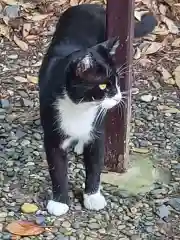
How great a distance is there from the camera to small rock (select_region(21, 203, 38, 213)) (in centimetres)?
286

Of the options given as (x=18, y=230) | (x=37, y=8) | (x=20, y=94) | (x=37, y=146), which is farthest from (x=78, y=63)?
(x=37, y=8)

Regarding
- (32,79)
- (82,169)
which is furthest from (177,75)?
(82,169)

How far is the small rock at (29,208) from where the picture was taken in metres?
2.86

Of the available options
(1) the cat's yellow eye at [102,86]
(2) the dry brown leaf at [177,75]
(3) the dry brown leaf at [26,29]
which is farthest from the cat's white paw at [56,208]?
(3) the dry brown leaf at [26,29]

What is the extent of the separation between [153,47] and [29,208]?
1.76 metres

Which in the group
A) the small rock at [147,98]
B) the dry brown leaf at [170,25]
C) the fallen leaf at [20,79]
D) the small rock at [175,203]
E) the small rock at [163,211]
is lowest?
the small rock at [163,211]

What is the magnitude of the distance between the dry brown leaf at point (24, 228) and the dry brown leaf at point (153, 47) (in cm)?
179

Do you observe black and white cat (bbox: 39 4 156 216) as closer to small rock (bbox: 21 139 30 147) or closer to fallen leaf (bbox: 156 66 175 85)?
small rock (bbox: 21 139 30 147)

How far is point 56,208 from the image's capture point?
2.84 meters

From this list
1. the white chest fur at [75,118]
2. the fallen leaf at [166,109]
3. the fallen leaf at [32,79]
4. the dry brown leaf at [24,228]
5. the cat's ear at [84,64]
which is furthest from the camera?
the fallen leaf at [32,79]

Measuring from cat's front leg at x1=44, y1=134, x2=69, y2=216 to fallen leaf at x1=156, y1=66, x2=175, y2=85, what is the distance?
1.34 m

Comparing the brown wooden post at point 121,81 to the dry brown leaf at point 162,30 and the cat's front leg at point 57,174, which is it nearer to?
the cat's front leg at point 57,174

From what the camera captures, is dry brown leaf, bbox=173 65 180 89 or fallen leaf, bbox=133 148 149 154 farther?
dry brown leaf, bbox=173 65 180 89

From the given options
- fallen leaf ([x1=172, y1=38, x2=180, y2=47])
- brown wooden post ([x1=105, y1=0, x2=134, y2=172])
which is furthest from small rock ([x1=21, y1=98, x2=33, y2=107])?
fallen leaf ([x1=172, y1=38, x2=180, y2=47])
